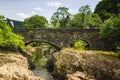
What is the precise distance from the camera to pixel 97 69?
4481cm

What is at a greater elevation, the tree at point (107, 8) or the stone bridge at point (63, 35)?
the tree at point (107, 8)

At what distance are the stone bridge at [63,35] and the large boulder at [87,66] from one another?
16817 mm

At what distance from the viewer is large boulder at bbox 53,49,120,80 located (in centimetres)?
4316

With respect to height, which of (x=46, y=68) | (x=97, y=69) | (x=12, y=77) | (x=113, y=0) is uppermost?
(x=113, y=0)

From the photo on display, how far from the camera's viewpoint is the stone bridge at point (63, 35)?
229 feet

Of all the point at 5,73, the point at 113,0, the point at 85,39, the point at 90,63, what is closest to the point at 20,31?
the point at 85,39

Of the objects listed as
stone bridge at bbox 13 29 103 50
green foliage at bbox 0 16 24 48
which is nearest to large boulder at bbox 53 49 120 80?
green foliage at bbox 0 16 24 48

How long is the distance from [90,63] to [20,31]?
27.5m

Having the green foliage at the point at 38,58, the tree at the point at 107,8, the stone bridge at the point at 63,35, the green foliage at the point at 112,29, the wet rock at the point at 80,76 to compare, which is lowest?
the green foliage at the point at 38,58

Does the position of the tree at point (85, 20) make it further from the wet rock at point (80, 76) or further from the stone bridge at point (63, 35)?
the wet rock at point (80, 76)

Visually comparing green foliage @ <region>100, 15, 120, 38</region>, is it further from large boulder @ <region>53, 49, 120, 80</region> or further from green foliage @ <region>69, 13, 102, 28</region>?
green foliage @ <region>69, 13, 102, 28</region>

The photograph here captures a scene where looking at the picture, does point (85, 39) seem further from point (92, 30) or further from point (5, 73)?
point (5, 73)

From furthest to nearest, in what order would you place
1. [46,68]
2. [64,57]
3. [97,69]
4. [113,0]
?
[113,0], [46,68], [64,57], [97,69]

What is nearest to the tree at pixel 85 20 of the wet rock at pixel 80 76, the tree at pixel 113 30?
the tree at pixel 113 30
